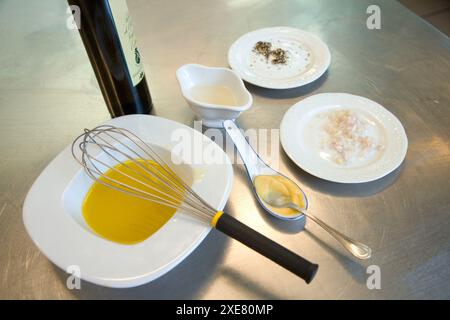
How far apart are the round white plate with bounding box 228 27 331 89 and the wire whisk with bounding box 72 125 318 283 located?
0.80 ft

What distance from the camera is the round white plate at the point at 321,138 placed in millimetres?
457

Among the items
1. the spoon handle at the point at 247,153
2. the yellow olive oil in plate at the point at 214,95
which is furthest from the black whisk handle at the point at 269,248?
the yellow olive oil in plate at the point at 214,95

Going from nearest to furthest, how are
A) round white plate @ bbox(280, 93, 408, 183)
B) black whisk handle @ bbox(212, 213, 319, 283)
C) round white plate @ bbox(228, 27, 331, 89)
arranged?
1. black whisk handle @ bbox(212, 213, 319, 283)
2. round white plate @ bbox(280, 93, 408, 183)
3. round white plate @ bbox(228, 27, 331, 89)

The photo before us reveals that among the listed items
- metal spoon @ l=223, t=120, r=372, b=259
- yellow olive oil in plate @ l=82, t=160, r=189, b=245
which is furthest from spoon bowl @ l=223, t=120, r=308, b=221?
yellow olive oil in plate @ l=82, t=160, r=189, b=245

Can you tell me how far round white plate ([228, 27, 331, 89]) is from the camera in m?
0.60

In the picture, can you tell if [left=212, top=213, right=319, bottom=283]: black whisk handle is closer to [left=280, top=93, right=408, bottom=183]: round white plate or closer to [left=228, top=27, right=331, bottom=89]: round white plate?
[left=280, top=93, right=408, bottom=183]: round white plate

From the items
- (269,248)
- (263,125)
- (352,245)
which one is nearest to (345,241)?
(352,245)

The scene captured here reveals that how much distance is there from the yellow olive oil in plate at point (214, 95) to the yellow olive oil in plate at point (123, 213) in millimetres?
152

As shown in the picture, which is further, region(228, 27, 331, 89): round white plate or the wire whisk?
region(228, 27, 331, 89): round white plate

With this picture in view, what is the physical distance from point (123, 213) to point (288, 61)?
0.41 metres

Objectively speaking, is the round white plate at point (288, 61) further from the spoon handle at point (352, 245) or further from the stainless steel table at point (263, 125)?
the spoon handle at point (352, 245)

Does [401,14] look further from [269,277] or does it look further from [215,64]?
[269,277]

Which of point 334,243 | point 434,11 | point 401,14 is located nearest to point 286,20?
point 401,14

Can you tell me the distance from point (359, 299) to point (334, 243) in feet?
0.22
